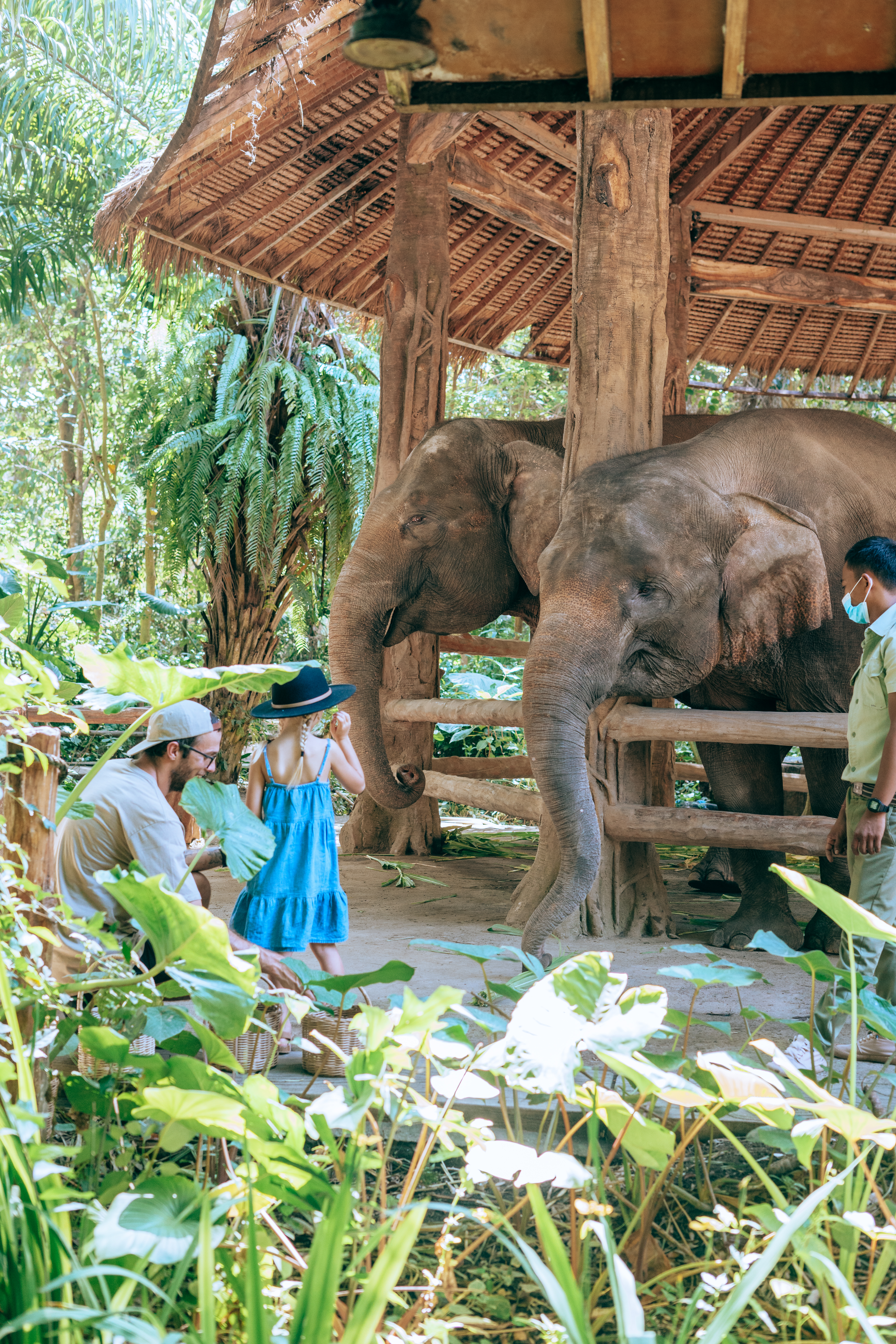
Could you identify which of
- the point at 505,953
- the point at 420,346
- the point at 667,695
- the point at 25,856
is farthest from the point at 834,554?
the point at 25,856

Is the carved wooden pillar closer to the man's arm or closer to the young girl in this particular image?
the young girl

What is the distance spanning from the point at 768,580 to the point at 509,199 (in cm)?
363

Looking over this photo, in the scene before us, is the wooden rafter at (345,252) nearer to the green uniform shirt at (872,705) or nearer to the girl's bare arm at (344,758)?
the girl's bare arm at (344,758)

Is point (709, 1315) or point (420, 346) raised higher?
point (420, 346)

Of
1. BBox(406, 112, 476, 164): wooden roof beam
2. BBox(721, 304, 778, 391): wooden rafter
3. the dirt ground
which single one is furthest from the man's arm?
BBox(721, 304, 778, 391): wooden rafter

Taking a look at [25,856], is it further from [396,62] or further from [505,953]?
[505,953]

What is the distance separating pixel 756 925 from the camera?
4.79 metres

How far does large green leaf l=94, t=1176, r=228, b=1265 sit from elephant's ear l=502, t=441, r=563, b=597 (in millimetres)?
3638

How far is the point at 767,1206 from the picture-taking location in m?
1.84

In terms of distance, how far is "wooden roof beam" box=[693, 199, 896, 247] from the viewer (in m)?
7.80

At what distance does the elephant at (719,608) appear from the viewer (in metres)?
4.08

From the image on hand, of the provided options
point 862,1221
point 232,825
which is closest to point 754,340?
point 232,825

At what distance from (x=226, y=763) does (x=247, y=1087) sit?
7.96 meters

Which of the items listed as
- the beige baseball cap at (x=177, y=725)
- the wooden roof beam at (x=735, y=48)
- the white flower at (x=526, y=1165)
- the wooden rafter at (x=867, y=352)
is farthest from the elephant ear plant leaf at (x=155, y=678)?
the wooden rafter at (x=867, y=352)
